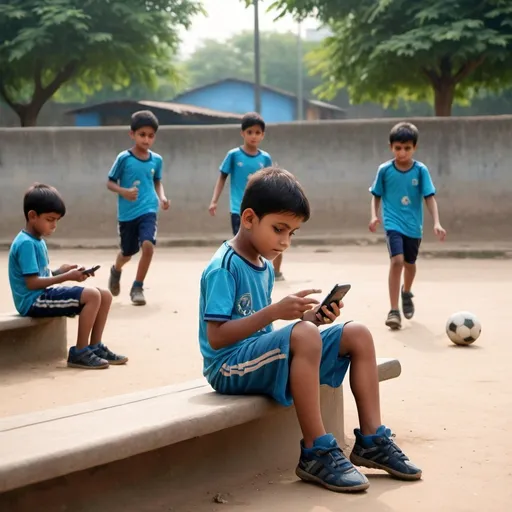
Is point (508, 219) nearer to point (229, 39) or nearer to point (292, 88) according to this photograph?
point (292, 88)

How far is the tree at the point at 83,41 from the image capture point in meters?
33.3

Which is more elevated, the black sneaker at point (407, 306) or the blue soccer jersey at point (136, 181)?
the blue soccer jersey at point (136, 181)

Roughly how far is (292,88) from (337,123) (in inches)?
2685

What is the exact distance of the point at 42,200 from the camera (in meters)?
6.46

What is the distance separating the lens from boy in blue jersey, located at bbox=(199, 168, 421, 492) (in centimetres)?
407

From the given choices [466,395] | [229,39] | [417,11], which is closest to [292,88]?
[229,39]

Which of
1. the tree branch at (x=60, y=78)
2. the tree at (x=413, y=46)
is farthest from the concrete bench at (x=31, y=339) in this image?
the tree branch at (x=60, y=78)

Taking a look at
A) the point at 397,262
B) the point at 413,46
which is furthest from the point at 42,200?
the point at 413,46

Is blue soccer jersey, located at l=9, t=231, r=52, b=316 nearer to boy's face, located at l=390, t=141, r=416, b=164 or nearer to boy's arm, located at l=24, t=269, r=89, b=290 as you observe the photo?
boy's arm, located at l=24, t=269, r=89, b=290

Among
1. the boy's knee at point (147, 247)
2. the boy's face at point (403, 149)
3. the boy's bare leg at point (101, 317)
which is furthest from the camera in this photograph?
the boy's knee at point (147, 247)

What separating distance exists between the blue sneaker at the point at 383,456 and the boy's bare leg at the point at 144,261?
551 centimetres

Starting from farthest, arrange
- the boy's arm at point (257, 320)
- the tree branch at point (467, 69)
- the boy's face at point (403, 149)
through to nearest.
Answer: the tree branch at point (467, 69) → the boy's face at point (403, 149) → the boy's arm at point (257, 320)

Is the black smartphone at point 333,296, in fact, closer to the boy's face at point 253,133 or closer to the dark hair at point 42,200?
Answer: the dark hair at point 42,200

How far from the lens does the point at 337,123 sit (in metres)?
16.2
